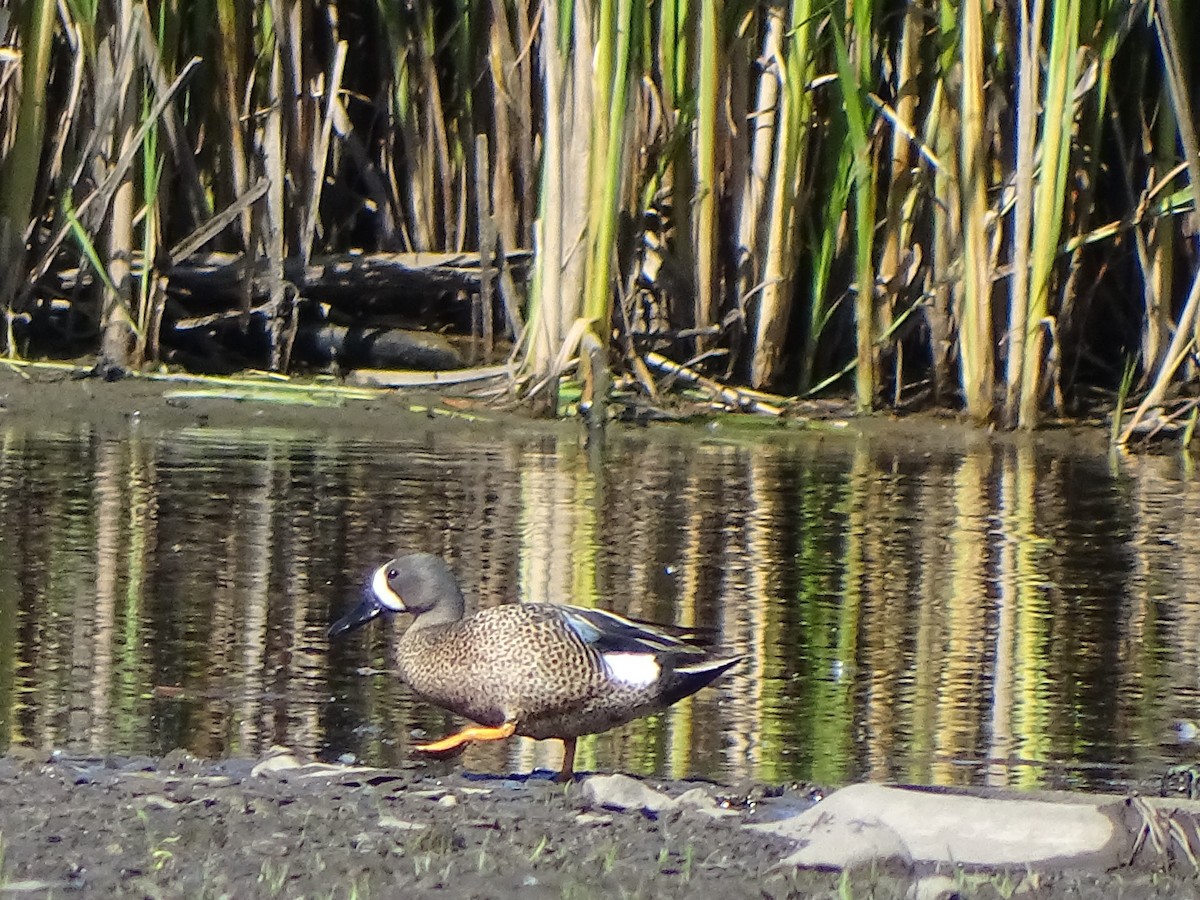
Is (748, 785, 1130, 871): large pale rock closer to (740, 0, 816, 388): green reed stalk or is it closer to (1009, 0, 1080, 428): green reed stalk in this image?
(1009, 0, 1080, 428): green reed stalk

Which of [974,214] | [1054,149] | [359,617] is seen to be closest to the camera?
[359,617]

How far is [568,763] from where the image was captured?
3973 millimetres

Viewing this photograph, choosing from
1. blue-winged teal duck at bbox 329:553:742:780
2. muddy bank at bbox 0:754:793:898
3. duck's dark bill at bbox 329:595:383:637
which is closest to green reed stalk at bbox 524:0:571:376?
duck's dark bill at bbox 329:595:383:637

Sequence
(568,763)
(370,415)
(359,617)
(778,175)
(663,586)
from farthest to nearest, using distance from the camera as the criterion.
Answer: (370,415) → (778,175) → (663,586) → (359,617) → (568,763)

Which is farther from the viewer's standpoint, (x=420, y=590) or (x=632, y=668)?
(x=420, y=590)

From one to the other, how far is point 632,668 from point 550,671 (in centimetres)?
14

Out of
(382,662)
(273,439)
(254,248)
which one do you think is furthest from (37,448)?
(382,662)

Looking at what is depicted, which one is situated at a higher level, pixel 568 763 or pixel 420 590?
pixel 420 590

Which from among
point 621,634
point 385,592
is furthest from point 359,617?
point 621,634

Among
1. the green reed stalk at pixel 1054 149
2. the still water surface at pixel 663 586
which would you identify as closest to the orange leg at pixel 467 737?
the still water surface at pixel 663 586

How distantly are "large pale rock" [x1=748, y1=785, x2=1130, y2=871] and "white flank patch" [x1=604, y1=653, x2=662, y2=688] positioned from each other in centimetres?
62

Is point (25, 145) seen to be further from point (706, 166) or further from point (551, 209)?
point (706, 166)

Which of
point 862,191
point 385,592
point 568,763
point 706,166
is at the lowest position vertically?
point 568,763

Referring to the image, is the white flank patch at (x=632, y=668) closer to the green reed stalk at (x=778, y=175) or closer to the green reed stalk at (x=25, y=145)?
the green reed stalk at (x=778, y=175)
